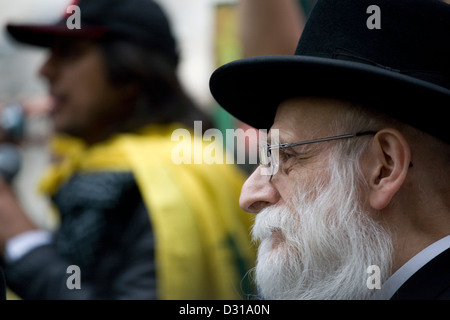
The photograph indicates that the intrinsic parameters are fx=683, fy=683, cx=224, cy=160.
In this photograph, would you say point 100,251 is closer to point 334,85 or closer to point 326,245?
point 326,245

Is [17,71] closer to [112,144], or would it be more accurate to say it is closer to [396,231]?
[112,144]

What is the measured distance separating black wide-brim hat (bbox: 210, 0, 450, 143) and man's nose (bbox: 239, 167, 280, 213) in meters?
0.31

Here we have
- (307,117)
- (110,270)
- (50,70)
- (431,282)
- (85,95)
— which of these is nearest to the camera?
(431,282)

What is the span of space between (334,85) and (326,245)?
1.63 feet

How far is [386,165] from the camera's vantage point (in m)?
2.09

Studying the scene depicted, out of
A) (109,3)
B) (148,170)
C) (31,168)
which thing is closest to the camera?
(148,170)

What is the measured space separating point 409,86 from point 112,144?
1.78 metres

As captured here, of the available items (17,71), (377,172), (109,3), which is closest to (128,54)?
(109,3)

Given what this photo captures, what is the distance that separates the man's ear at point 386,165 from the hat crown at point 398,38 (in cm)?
20

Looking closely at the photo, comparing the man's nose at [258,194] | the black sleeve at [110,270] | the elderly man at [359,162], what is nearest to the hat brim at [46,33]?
the black sleeve at [110,270]

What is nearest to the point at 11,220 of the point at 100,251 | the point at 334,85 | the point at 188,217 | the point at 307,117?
the point at 100,251

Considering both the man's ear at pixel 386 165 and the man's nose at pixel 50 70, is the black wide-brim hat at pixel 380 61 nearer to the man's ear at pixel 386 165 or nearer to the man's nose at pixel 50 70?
the man's ear at pixel 386 165

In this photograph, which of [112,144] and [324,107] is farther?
[112,144]

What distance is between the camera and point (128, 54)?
11.5 ft
